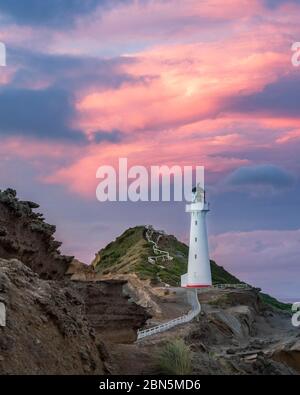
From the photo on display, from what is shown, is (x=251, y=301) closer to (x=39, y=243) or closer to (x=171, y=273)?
(x=171, y=273)

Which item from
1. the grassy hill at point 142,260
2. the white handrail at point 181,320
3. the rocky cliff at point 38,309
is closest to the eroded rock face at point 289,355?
the white handrail at point 181,320

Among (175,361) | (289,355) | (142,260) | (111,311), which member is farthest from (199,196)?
(175,361)

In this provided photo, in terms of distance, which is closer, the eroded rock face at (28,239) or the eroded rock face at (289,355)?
the eroded rock face at (28,239)

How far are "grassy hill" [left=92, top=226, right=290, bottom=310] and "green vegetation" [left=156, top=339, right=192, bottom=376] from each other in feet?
206

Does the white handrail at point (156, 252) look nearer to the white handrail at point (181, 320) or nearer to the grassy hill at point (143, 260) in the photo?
the grassy hill at point (143, 260)

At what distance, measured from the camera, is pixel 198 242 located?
75812mm

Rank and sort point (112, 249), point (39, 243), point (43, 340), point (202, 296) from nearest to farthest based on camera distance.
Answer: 1. point (43, 340)
2. point (39, 243)
3. point (202, 296)
4. point (112, 249)

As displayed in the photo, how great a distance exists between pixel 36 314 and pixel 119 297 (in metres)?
8.17

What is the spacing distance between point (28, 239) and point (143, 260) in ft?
257

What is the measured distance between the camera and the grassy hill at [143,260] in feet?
297

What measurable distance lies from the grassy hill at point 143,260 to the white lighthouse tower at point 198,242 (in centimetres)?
527

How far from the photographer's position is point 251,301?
7806 cm

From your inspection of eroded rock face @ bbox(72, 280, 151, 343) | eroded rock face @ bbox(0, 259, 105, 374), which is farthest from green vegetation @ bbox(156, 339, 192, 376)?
eroded rock face @ bbox(72, 280, 151, 343)
